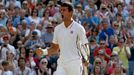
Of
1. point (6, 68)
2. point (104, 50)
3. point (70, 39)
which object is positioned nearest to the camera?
point (70, 39)

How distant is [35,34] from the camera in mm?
16266

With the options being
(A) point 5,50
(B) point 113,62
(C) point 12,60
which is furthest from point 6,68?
(B) point 113,62

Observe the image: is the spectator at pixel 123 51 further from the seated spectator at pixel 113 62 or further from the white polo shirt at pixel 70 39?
the white polo shirt at pixel 70 39

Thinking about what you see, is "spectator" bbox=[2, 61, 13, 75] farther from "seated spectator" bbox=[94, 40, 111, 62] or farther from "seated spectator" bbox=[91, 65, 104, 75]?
"seated spectator" bbox=[94, 40, 111, 62]

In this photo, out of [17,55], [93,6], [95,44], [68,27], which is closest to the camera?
[68,27]

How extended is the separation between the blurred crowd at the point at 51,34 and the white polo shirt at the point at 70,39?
149 inches

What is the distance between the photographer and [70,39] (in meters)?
9.84

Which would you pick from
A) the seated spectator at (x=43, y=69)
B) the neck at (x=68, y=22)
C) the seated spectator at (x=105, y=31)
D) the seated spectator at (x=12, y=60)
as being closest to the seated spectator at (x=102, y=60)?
the seated spectator at (x=43, y=69)

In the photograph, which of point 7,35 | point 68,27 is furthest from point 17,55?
point 68,27

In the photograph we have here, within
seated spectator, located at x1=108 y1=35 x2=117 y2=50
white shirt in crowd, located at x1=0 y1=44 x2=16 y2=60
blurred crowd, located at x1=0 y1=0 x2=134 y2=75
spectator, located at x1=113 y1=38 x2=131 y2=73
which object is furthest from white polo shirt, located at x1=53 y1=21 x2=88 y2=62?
seated spectator, located at x1=108 y1=35 x2=117 y2=50

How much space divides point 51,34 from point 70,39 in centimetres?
713

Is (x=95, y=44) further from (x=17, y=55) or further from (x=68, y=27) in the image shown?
(x=68, y=27)

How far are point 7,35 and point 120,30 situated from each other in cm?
435

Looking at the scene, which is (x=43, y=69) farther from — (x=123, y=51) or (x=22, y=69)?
(x=123, y=51)
